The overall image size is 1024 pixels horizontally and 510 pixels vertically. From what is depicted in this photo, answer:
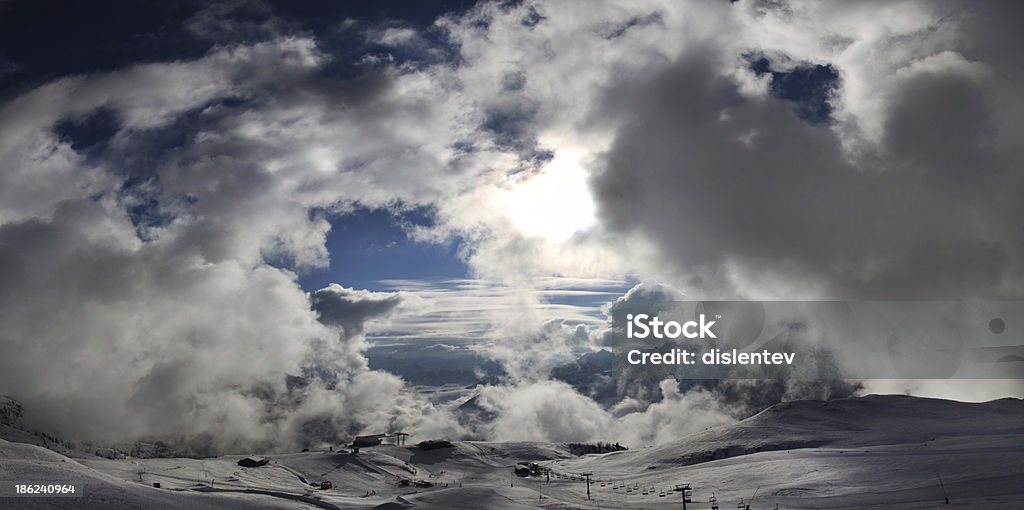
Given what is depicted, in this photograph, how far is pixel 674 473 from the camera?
13938 cm

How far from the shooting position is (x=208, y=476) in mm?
112875

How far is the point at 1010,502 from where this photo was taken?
2566 inches

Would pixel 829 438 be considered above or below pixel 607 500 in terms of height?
above

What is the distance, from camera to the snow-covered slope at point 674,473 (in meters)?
64.9

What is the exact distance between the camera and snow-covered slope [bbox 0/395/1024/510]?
64875 mm

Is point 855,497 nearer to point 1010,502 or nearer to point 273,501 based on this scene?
point 1010,502

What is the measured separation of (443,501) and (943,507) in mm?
59268

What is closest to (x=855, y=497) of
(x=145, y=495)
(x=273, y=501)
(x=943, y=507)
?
(x=943, y=507)

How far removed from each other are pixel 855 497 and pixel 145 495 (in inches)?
3435

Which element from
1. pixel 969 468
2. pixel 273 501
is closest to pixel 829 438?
pixel 969 468

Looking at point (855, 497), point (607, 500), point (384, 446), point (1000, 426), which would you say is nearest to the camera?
point (855, 497)

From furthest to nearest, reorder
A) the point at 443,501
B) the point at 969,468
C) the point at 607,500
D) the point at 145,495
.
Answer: the point at 607,500
the point at 969,468
the point at 443,501
the point at 145,495

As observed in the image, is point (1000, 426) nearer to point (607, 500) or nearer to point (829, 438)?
point (829, 438)

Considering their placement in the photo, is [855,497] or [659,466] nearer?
[855,497]
